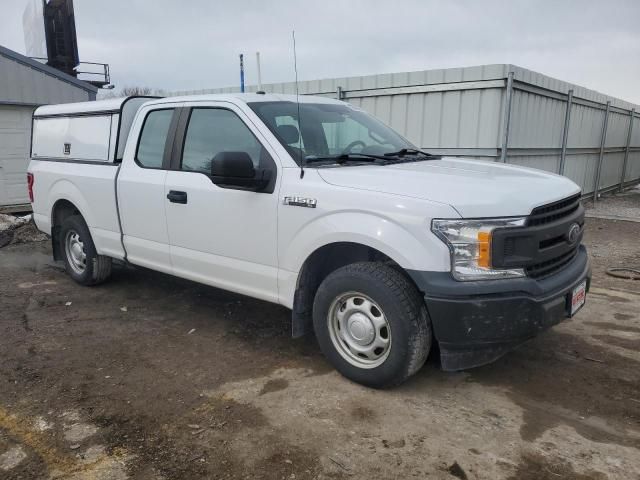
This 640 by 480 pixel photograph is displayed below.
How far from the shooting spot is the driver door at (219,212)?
3.78m

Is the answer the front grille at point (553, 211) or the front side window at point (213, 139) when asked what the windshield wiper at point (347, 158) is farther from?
the front grille at point (553, 211)

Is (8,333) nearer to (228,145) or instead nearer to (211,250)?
(211,250)

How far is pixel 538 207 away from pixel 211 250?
245cm

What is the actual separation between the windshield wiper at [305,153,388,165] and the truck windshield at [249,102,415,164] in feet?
0.05

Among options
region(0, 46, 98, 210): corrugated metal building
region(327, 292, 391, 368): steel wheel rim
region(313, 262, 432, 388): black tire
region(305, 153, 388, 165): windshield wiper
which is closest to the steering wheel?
region(305, 153, 388, 165): windshield wiper

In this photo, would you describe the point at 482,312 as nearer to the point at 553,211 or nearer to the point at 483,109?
the point at 553,211

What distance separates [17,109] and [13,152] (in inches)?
41.0

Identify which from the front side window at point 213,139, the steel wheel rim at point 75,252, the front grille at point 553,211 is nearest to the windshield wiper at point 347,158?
the front side window at point 213,139

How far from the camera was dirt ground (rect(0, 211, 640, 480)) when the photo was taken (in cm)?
268

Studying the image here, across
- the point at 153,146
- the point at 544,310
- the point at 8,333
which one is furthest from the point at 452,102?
the point at 8,333

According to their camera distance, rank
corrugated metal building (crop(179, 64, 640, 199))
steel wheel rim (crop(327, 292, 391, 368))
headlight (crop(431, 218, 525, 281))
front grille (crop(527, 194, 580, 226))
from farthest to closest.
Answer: corrugated metal building (crop(179, 64, 640, 199)) → steel wheel rim (crop(327, 292, 391, 368)) → front grille (crop(527, 194, 580, 226)) → headlight (crop(431, 218, 525, 281))

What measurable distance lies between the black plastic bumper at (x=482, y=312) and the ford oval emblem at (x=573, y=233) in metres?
0.48

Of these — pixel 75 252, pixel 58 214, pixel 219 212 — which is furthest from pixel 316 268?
pixel 58 214

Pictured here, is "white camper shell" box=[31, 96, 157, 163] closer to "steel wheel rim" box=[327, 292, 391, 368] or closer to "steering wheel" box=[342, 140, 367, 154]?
"steering wheel" box=[342, 140, 367, 154]
